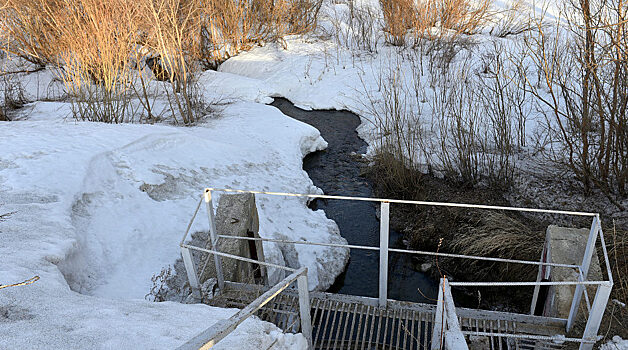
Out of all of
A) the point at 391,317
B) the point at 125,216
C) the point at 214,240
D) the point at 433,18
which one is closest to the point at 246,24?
the point at 433,18

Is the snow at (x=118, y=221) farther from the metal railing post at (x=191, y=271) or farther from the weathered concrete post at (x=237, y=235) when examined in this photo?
the weathered concrete post at (x=237, y=235)

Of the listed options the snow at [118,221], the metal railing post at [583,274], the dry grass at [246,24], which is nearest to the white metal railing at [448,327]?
the snow at [118,221]

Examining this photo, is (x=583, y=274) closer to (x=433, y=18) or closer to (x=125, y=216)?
(x=125, y=216)

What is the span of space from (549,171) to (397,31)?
27.7ft

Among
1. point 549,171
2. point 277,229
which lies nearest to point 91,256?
point 277,229

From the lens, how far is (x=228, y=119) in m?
11.7

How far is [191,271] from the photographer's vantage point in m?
4.59

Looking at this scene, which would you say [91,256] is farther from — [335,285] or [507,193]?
[507,193]

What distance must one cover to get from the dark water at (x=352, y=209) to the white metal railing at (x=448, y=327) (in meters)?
3.87

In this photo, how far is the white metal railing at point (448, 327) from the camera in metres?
2.29

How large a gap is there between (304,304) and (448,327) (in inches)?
59.2

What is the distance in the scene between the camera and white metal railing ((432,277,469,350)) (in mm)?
2293

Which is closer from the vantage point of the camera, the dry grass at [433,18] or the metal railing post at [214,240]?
the metal railing post at [214,240]

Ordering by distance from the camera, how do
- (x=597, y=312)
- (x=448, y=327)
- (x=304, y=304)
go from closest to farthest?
(x=448, y=327), (x=597, y=312), (x=304, y=304)
